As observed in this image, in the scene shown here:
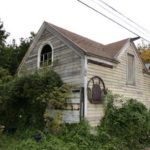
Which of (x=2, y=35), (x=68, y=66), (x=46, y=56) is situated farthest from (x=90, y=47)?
(x=2, y=35)

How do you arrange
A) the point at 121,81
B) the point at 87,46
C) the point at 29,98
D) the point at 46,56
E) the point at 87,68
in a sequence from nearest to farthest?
the point at 87,68 < the point at 29,98 < the point at 87,46 < the point at 121,81 < the point at 46,56

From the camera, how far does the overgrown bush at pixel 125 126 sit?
11.1 m

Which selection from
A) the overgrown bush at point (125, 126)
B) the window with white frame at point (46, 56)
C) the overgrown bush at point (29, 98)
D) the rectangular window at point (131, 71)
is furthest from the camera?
the rectangular window at point (131, 71)

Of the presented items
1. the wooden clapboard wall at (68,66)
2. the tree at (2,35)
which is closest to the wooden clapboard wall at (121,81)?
the wooden clapboard wall at (68,66)

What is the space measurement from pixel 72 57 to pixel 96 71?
1403 mm

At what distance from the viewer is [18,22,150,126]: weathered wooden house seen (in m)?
11.8

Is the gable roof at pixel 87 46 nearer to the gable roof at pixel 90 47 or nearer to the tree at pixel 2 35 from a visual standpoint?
the gable roof at pixel 90 47

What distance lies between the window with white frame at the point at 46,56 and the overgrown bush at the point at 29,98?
151 centimetres

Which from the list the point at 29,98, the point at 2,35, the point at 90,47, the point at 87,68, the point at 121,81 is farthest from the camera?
the point at 2,35

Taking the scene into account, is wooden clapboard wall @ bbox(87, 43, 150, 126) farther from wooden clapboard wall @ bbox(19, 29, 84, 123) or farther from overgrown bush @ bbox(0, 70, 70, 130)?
overgrown bush @ bbox(0, 70, 70, 130)

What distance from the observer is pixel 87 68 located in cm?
1187

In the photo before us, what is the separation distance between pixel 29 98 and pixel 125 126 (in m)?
4.94

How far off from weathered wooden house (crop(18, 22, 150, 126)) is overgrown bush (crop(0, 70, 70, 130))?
794mm

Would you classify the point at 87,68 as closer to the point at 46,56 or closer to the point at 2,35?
the point at 46,56
